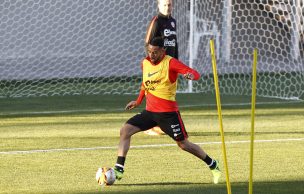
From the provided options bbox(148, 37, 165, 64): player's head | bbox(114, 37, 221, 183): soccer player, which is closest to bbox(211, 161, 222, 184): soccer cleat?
bbox(114, 37, 221, 183): soccer player

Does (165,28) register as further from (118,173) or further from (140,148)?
(118,173)

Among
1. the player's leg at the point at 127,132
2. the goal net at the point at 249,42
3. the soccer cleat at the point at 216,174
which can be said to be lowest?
the goal net at the point at 249,42

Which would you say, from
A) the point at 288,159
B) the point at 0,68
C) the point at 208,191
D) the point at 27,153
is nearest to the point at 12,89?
the point at 0,68

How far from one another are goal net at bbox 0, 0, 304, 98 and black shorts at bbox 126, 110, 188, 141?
947cm

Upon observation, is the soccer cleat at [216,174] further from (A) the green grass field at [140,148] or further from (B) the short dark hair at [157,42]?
(B) the short dark hair at [157,42]

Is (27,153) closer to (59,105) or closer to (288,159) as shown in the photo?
(288,159)

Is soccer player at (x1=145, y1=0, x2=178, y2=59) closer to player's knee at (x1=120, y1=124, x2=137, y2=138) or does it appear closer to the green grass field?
the green grass field

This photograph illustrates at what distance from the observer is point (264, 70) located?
22422 millimetres

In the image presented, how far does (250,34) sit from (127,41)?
3.47 meters

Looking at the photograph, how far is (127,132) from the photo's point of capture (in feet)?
30.7

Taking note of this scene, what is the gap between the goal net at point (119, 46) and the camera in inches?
791

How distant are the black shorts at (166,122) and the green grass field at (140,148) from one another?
0.43 m

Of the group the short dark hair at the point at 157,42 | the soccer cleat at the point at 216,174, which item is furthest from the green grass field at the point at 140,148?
the short dark hair at the point at 157,42

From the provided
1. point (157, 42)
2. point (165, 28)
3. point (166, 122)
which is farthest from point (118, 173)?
point (165, 28)
